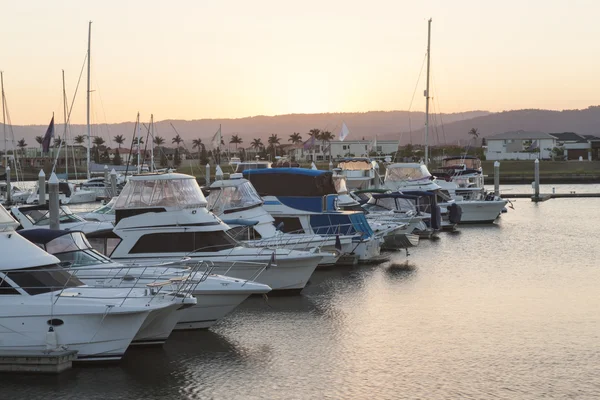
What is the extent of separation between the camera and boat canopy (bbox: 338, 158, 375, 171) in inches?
2352

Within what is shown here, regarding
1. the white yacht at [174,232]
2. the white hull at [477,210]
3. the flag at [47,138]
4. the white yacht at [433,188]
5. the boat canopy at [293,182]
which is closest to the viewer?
the white yacht at [174,232]

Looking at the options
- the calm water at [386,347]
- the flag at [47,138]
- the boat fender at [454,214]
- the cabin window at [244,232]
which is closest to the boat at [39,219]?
the cabin window at [244,232]

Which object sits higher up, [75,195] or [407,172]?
[407,172]

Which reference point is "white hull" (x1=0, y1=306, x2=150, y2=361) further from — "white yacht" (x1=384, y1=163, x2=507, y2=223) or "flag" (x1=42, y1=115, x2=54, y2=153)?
"flag" (x1=42, y1=115, x2=54, y2=153)

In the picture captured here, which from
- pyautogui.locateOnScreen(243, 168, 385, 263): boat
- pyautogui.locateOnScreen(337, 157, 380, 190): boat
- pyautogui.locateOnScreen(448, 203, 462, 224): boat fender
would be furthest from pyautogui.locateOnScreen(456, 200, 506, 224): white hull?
pyautogui.locateOnScreen(243, 168, 385, 263): boat

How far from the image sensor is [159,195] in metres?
25.2

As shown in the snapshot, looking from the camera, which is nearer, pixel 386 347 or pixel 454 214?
pixel 386 347

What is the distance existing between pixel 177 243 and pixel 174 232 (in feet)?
1.05

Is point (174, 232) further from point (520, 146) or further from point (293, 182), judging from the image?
point (520, 146)

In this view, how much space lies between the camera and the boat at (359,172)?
58531mm

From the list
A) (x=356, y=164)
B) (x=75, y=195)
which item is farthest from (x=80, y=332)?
(x=75, y=195)

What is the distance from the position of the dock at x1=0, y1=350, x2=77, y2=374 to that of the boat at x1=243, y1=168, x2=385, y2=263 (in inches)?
687

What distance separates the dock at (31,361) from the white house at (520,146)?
490ft

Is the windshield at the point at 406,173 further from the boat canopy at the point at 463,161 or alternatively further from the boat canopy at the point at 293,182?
the boat canopy at the point at 293,182
